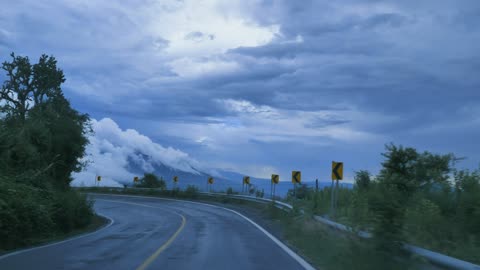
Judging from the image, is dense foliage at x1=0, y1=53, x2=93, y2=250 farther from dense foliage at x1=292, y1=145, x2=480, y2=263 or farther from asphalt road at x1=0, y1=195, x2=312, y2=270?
dense foliage at x1=292, y1=145, x2=480, y2=263

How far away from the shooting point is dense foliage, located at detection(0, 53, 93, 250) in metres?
16.8

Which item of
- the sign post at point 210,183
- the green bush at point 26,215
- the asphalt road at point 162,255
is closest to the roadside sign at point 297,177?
the asphalt road at point 162,255

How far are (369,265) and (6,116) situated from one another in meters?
33.7

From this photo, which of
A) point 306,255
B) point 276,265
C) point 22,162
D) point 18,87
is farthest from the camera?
point 18,87

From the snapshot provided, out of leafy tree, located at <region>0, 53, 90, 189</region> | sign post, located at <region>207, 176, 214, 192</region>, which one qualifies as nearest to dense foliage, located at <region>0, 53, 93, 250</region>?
leafy tree, located at <region>0, 53, 90, 189</region>

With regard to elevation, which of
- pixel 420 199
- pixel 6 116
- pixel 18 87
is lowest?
pixel 420 199

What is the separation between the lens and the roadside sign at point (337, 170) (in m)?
20.6

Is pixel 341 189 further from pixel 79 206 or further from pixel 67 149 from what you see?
pixel 67 149

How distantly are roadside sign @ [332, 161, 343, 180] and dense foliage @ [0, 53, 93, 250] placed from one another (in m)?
12.0

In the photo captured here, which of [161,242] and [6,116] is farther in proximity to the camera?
[6,116]

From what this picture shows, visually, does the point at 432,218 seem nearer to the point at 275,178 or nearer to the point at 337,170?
the point at 337,170

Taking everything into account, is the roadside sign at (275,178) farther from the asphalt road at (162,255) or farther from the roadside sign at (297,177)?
the asphalt road at (162,255)

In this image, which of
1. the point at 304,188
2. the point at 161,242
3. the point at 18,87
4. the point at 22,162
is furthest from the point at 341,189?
the point at 18,87

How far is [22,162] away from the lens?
74.7 feet
